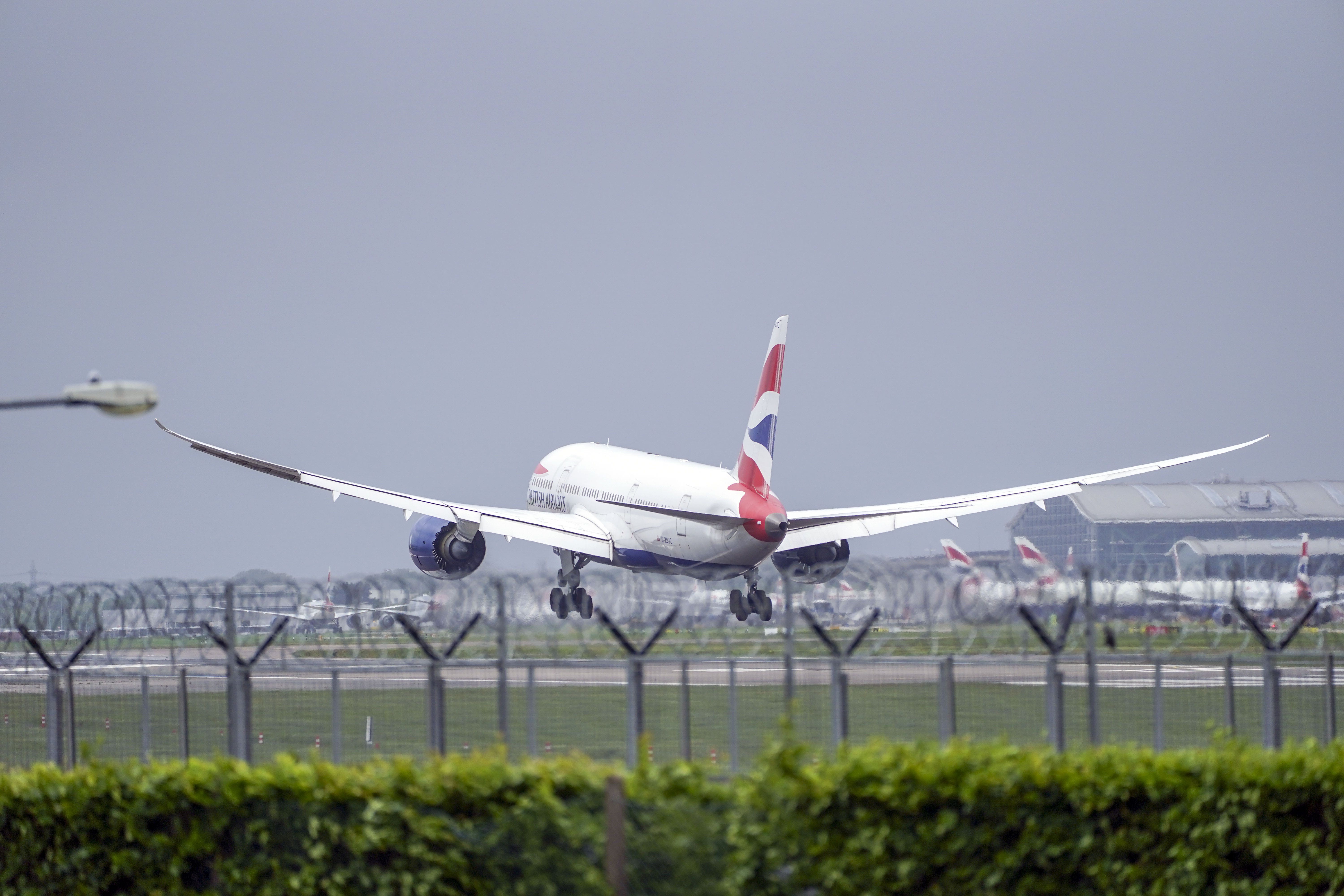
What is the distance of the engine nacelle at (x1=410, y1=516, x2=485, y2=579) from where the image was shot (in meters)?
49.5

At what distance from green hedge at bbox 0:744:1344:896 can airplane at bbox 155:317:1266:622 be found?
33.8m

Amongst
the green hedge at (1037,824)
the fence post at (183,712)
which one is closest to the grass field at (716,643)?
the fence post at (183,712)

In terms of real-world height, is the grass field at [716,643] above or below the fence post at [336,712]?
above

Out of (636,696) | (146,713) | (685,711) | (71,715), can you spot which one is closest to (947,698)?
(636,696)

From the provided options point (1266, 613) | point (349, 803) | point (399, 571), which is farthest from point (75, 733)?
point (1266, 613)

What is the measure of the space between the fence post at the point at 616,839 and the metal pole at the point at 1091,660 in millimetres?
3366

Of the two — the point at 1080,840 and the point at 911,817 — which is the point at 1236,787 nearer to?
the point at 1080,840

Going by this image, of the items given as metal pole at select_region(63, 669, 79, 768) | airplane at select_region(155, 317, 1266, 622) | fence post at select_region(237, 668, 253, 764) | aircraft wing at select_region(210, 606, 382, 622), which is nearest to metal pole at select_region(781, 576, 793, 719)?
fence post at select_region(237, 668, 253, 764)

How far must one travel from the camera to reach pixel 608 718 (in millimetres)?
27703

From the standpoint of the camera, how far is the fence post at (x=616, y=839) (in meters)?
8.85

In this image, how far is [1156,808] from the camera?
9328 millimetres

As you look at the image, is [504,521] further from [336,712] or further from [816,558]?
[336,712]

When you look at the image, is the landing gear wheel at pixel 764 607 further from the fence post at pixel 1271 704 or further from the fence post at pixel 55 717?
the fence post at pixel 55 717

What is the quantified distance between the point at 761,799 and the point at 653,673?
32228 mm
